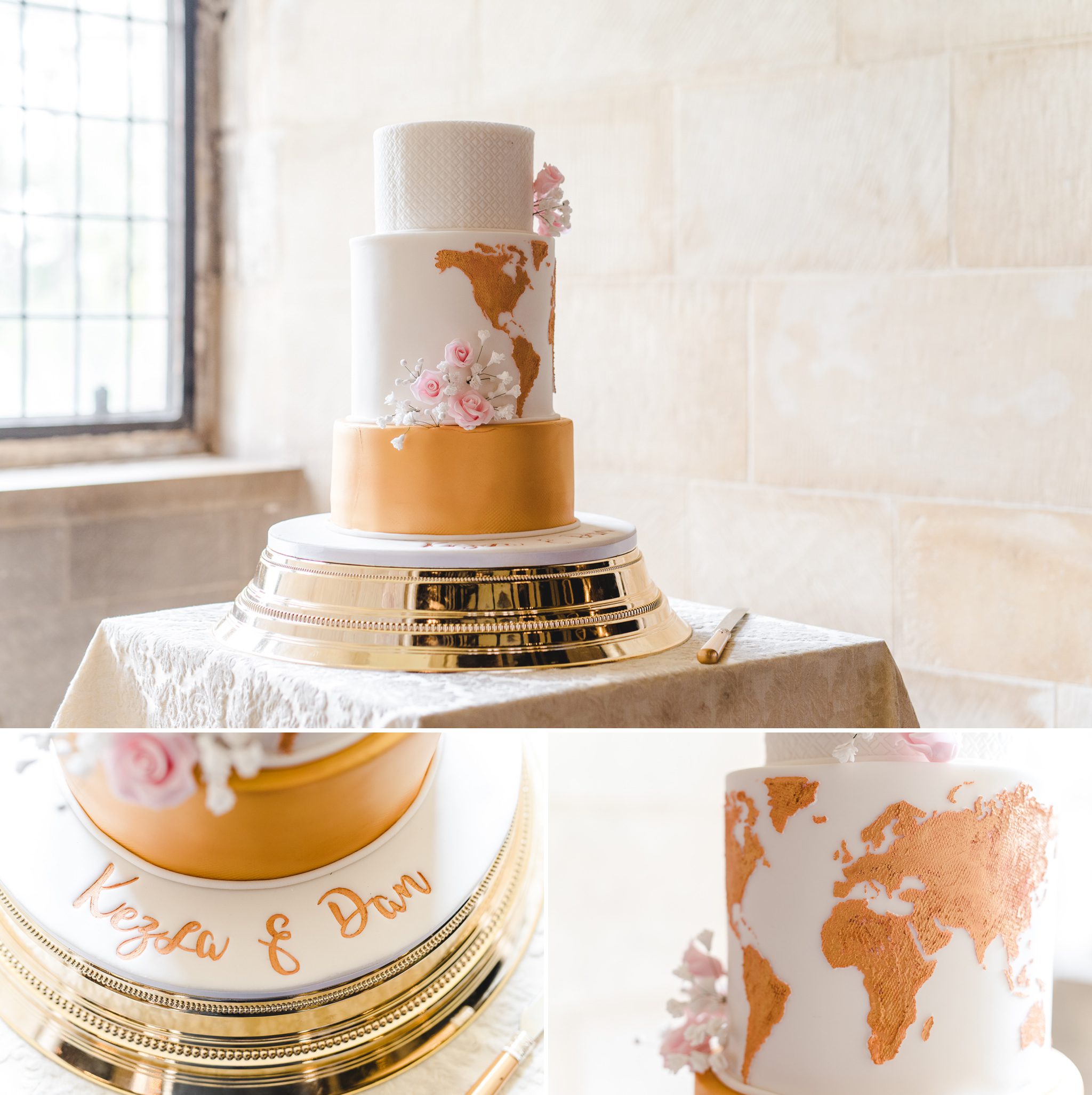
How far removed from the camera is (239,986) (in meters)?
0.61

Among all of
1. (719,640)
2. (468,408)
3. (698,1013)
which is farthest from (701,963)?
(468,408)

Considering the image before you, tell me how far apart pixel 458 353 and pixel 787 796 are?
491 mm

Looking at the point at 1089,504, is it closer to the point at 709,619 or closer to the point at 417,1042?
the point at 709,619

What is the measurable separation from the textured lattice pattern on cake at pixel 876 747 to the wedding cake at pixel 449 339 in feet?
1.39

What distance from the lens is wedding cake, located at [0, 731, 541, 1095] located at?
60 centimetres

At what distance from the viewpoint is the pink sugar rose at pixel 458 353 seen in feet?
3.14

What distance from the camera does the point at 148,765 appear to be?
609 mm

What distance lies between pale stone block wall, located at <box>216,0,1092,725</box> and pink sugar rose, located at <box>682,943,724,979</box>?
3.15 feet

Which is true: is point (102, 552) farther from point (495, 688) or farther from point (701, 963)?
point (701, 963)

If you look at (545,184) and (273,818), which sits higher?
(545,184)

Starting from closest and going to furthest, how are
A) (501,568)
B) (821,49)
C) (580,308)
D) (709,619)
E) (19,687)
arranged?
(501,568) < (709,619) < (821,49) < (580,308) < (19,687)

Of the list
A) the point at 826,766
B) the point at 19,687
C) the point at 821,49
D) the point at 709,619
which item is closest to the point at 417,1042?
the point at 826,766

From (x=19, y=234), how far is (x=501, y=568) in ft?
5.31

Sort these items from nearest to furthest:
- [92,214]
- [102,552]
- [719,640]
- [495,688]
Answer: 1. [495,688]
2. [719,640]
3. [102,552]
4. [92,214]
